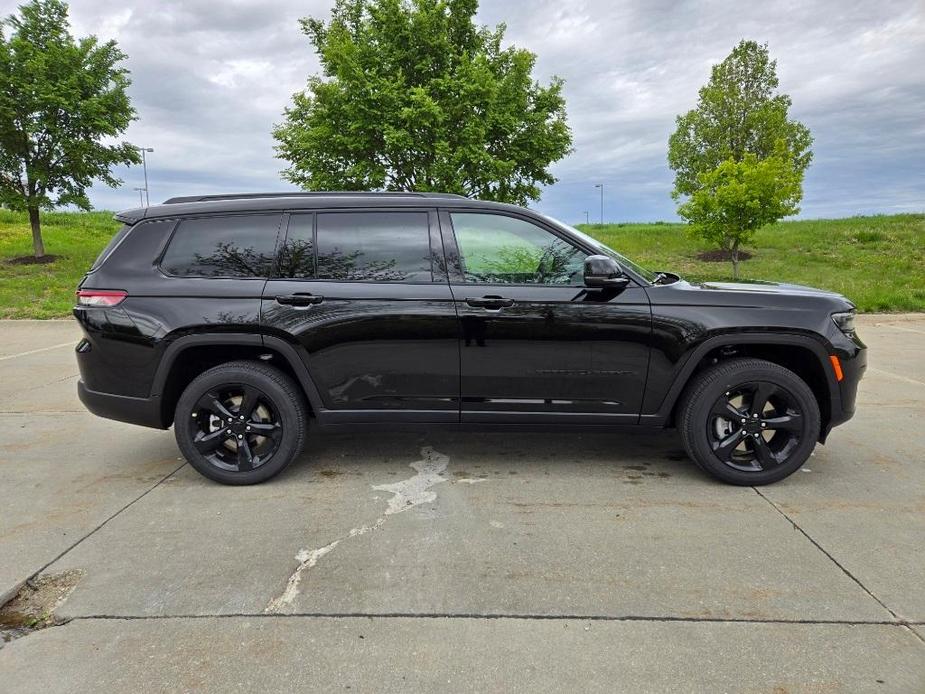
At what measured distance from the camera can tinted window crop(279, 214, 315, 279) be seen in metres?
3.57

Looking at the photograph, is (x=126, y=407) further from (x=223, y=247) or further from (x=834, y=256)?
(x=834, y=256)

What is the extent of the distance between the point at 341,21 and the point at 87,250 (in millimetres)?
15391

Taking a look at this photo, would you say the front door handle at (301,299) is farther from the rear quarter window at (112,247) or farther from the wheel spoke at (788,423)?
the wheel spoke at (788,423)

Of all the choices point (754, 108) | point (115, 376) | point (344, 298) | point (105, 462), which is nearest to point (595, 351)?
point (344, 298)

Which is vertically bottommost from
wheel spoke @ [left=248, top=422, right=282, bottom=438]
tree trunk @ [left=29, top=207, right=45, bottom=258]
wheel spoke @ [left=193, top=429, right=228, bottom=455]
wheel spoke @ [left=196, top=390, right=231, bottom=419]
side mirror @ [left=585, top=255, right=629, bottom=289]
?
wheel spoke @ [left=193, top=429, right=228, bottom=455]

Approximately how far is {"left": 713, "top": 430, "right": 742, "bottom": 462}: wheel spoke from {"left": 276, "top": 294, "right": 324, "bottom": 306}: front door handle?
2570 millimetres

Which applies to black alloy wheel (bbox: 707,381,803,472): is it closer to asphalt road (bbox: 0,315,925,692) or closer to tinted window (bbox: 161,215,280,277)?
asphalt road (bbox: 0,315,925,692)

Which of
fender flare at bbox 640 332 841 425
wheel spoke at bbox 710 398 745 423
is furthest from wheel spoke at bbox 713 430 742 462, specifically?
fender flare at bbox 640 332 841 425

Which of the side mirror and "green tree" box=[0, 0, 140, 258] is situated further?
"green tree" box=[0, 0, 140, 258]

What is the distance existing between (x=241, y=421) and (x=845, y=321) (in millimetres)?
3746

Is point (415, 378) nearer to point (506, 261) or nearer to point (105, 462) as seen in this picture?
point (506, 261)

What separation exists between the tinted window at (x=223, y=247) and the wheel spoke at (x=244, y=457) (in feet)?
3.44

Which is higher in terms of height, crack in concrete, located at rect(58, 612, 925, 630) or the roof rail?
the roof rail

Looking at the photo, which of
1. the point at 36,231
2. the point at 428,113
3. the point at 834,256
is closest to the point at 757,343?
the point at 428,113
